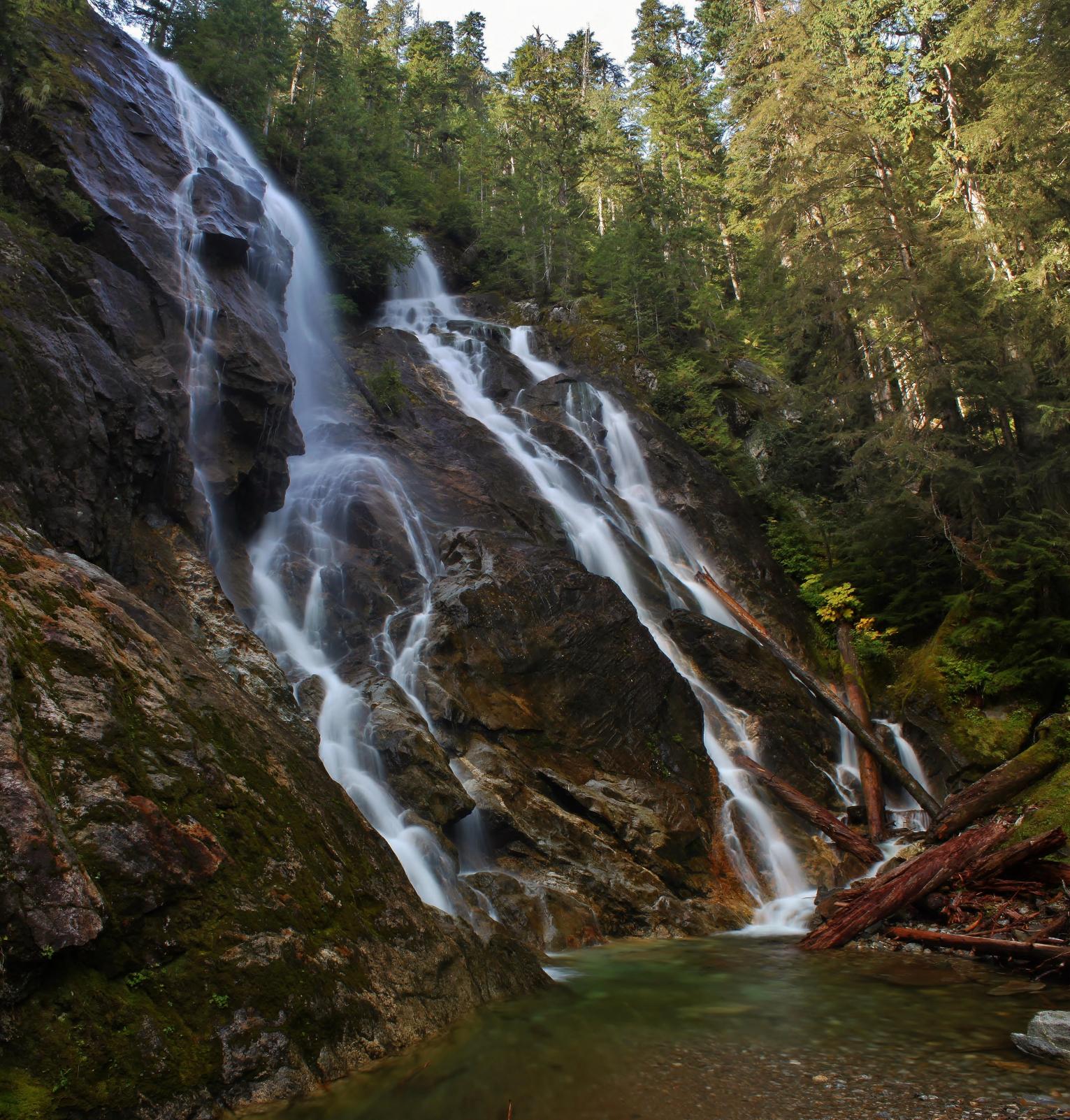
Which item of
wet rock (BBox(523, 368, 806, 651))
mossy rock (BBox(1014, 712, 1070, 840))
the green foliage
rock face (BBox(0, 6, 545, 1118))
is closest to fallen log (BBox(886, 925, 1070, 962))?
mossy rock (BBox(1014, 712, 1070, 840))

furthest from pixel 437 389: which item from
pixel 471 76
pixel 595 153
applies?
pixel 471 76

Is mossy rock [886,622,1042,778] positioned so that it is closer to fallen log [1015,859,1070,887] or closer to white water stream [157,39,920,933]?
white water stream [157,39,920,933]

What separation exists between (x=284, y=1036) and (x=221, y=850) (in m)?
1.03

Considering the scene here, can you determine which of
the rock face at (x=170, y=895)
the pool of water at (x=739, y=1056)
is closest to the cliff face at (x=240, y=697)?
the rock face at (x=170, y=895)

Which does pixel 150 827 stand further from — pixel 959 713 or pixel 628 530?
pixel 628 530

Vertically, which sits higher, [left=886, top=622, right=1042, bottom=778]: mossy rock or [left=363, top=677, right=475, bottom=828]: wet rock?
[left=363, top=677, right=475, bottom=828]: wet rock

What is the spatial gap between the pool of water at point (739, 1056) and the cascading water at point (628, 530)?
333 cm

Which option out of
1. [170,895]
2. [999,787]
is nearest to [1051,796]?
[999,787]

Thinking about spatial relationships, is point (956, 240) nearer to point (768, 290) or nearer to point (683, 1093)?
point (768, 290)

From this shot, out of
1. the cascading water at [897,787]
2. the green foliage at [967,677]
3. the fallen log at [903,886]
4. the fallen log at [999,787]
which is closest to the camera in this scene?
the fallen log at [903,886]

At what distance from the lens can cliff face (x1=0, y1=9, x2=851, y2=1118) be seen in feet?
11.5

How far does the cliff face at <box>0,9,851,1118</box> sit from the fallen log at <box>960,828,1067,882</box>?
9.75ft

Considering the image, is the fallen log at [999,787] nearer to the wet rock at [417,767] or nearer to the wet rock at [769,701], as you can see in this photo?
the wet rock at [769,701]

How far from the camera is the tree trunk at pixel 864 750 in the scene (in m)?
11.9
